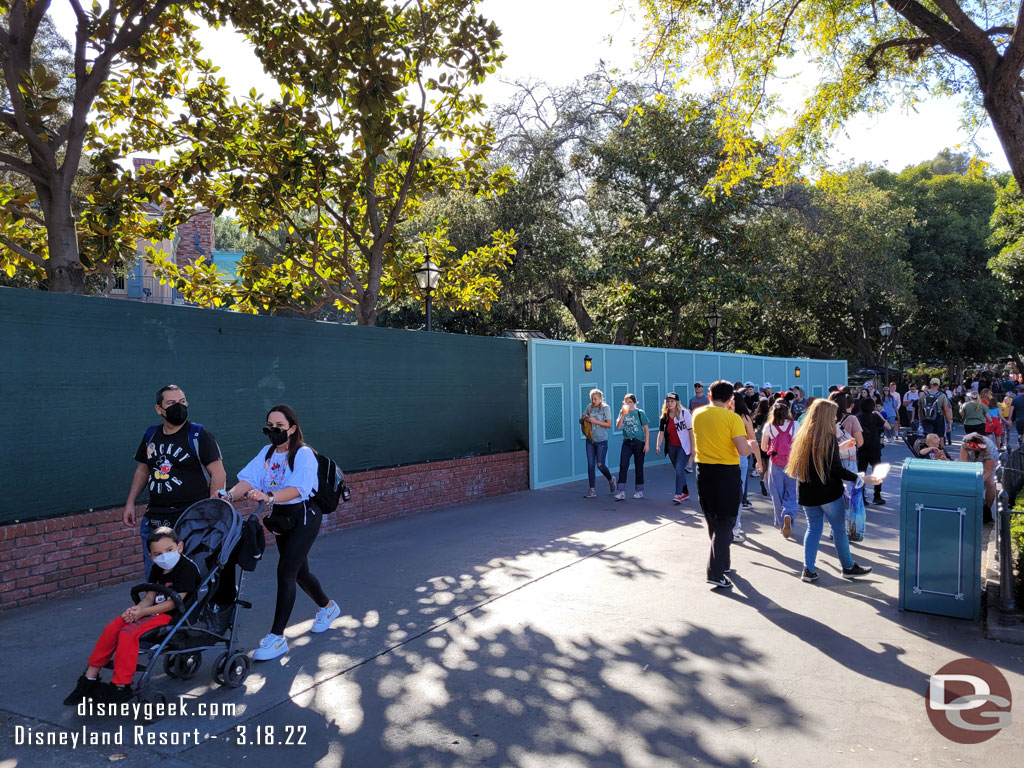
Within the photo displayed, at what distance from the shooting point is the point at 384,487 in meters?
10.9

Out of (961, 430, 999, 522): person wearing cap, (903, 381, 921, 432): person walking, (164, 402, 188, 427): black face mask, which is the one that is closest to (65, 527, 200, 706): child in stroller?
(164, 402, 188, 427): black face mask

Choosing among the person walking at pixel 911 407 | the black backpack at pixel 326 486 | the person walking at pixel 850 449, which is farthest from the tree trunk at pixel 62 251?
the person walking at pixel 911 407

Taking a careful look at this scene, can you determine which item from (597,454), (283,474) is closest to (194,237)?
(597,454)

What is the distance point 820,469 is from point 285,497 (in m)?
4.47

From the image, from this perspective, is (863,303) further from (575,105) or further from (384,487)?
(384,487)

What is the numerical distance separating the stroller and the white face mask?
16cm

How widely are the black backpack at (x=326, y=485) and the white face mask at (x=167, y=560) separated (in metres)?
0.93

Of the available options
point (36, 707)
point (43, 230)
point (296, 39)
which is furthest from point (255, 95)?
point (36, 707)

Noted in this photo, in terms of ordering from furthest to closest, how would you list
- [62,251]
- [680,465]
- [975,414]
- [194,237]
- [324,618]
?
[194,237], [975,414], [680,465], [62,251], [324,618]

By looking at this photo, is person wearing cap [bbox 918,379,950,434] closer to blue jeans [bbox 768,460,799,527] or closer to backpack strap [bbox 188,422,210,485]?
blue jeans [bbox 768,460,799,527]

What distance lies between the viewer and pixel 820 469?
22.3 ft

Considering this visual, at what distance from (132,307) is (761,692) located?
636cm

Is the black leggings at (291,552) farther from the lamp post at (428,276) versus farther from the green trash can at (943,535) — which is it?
the lamp post at (428,276)

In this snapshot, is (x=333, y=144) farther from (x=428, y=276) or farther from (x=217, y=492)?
(x=217, y=492)
